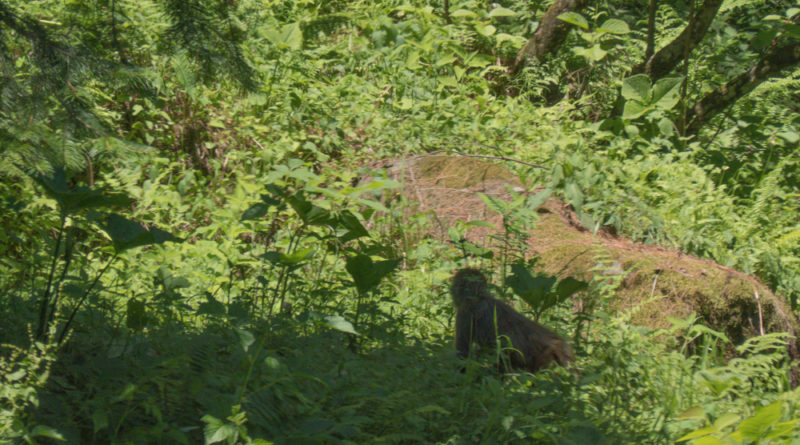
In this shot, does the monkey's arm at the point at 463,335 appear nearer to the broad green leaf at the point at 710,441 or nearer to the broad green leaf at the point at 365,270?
the broad green leaf at the point at 365,270

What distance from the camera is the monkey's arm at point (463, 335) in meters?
3.52

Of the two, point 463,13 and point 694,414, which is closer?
point 694,414

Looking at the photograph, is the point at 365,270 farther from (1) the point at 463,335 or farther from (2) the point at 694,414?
(2) the point at 694,414

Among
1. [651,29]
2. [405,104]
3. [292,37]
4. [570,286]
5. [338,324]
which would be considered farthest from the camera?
[651,29]

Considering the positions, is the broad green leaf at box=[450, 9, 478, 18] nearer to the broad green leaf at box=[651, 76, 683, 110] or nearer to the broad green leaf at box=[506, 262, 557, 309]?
the broad green leaf at box=[651, 76, 683, 110]

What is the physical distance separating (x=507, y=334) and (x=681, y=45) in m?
6.39

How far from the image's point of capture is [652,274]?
473cm

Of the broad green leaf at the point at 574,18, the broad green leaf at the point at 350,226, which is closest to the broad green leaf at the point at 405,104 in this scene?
the broad green leaf at the point at 574,18

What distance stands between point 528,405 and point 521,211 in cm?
225

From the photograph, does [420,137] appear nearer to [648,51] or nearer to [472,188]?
[472,188]

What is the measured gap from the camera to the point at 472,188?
19.8ft

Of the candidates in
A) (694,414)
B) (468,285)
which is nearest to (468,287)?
(468,285)

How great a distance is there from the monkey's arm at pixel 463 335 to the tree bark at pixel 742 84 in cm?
609

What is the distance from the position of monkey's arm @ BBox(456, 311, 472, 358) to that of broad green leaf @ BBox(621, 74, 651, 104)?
5.00 meters
